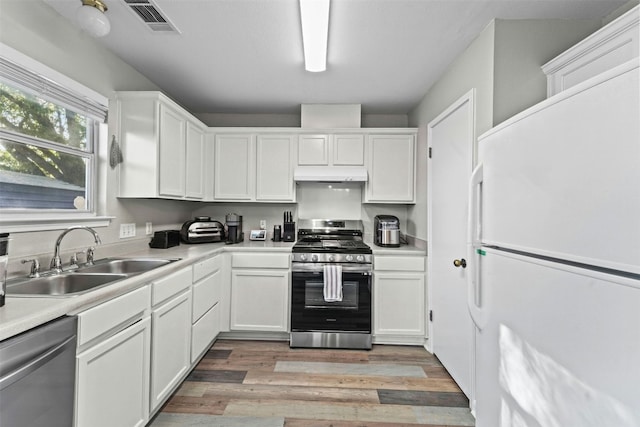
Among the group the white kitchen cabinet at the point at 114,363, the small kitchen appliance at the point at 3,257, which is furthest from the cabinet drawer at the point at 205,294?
the small kitchen appliance at the point at 3,257

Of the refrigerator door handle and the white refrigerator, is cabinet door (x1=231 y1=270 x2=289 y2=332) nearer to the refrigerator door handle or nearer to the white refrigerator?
the refrigerator door handle

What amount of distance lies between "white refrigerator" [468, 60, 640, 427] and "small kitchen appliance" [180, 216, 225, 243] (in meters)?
2.72

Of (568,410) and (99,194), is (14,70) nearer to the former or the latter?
(99,194)

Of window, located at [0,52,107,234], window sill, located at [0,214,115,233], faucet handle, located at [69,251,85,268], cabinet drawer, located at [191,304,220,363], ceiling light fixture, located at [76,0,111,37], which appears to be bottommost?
cabinet drawer, located at [191,304,220,363]

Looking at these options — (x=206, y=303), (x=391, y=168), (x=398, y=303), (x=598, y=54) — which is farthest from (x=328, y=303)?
(x=598, y=54)

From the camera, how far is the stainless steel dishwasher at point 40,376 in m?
0.89

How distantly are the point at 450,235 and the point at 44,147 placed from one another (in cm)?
291

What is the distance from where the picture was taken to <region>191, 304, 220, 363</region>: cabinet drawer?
227 centimetres

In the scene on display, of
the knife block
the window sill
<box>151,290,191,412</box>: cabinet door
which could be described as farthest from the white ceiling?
<box>151,290,191,412</box>: cabinet door

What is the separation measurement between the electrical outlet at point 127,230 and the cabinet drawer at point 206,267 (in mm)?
677

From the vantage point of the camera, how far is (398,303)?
282cm

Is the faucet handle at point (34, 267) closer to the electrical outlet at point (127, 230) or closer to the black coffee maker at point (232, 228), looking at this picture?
the electrical outlet at point (127, 230)

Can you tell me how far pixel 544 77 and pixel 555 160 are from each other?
137 cm

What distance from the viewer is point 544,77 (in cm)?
177
